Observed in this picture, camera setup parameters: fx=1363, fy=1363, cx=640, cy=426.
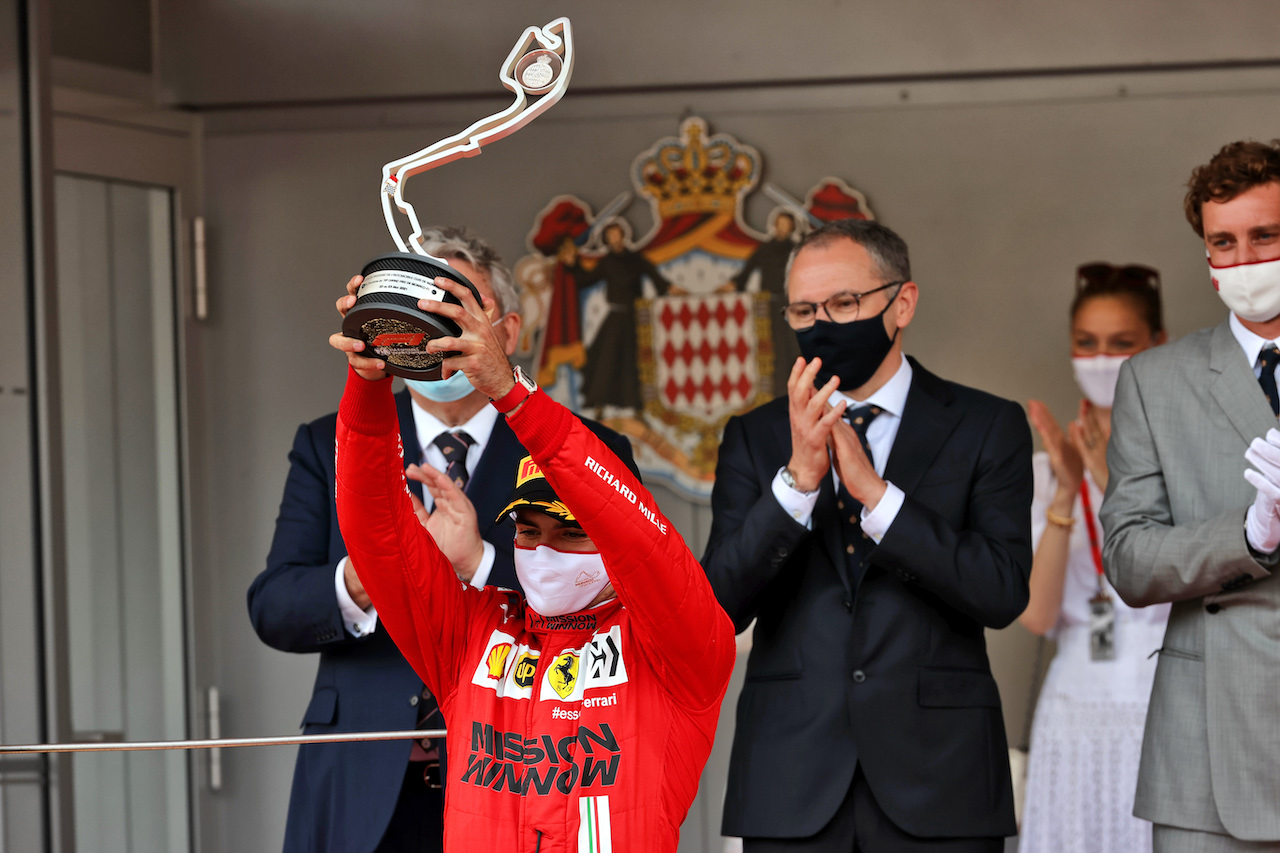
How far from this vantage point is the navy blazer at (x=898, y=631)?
247cm

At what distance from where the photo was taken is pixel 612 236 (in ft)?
14.7

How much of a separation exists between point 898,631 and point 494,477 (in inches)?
32.6

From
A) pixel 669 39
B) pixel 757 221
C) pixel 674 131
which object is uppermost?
pixel 669 39

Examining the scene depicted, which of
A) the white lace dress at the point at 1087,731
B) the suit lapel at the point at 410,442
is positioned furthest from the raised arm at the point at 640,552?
the white lace dress at the point at 1087,731

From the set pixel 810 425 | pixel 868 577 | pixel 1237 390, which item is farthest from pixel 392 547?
pixel 1237 390

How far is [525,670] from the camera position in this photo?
1.97 metres

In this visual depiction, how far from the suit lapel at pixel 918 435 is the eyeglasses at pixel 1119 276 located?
156cm

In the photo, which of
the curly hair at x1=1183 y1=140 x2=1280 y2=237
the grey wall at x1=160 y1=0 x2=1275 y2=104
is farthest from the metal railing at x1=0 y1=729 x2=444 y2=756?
the grey wall at x1=160 y1=0 x2=1275 y2=104

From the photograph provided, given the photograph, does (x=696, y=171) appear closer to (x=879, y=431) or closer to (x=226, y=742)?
(x=879, y=431)

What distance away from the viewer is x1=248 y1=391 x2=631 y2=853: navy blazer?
2.52 m

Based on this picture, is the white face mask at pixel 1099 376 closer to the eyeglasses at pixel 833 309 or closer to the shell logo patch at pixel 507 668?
the eyeglasses at pixel 833 309

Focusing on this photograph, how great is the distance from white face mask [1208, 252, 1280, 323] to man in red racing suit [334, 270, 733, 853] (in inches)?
49.5

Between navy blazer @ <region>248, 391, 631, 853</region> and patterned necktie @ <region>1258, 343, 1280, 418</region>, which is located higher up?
patterned necktie @ <region>1258, 343, 1280, 418</region>

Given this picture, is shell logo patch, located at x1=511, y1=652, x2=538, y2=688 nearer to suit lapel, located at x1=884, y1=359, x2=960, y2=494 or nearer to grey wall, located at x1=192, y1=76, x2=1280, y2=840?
suit lapel, located at x1=884, y1=359, x2=960, y2=494
